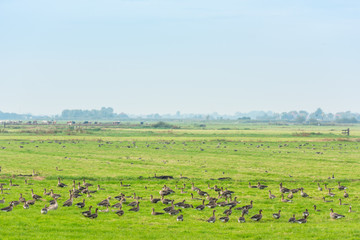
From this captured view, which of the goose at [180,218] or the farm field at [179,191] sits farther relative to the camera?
A: the goose at [180,218]

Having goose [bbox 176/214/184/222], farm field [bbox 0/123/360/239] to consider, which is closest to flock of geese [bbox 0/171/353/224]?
goose [bbox 176/214/184/222]

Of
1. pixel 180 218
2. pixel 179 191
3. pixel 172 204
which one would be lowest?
pixel 179 191

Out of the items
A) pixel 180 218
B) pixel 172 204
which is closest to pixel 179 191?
pixel 172 204

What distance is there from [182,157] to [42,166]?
19011 mm

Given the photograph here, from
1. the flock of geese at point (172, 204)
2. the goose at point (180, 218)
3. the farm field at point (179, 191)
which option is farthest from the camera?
the flock of geese at point (172, 204)

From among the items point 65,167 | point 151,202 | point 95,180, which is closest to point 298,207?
point 151,202

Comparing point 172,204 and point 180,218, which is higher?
point 172,204

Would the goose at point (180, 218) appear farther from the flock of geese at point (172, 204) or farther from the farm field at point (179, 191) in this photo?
the farm field at point (179, 191)

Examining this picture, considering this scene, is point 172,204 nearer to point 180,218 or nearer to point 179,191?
point 180,218

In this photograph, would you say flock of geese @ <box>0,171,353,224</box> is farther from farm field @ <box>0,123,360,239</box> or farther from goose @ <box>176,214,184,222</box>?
farm field @ <box>0,123,360,239</box>

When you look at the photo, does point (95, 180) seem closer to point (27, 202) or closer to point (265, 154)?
point (27, 202)

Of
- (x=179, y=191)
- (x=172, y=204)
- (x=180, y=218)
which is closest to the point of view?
(x=180, y=218)

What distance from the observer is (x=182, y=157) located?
58.4m

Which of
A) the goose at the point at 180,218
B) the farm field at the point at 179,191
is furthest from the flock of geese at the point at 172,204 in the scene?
the farm field at the point at 179,191
